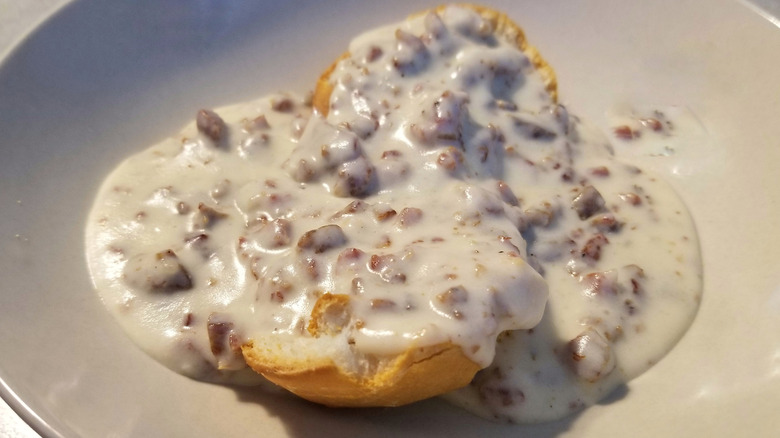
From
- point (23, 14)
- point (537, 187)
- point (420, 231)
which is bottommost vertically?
point (537, 187)

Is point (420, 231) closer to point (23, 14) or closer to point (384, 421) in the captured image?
point (384, 421)

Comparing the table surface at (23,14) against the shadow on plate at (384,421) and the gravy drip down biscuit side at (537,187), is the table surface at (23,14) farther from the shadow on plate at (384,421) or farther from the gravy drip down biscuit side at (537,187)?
the shadow on plate at (384,421)

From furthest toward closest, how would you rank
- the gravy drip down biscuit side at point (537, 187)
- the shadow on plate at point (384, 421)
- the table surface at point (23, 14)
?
the table surface at point (23, 14)
the gravy drip down biscuit side at point (537, 187)
the shadow on plate at point (384, 421)

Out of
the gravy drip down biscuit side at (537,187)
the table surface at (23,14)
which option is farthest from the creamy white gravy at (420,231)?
the table surface at (23,14)

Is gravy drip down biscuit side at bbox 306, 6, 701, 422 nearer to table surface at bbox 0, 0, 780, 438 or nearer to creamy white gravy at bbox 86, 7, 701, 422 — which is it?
creamy white gravy at bbox 86, 7, 701, 422

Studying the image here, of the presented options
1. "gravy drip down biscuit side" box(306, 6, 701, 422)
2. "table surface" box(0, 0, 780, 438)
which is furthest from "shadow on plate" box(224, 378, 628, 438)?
"table surface" box(0, 0, 780, 438)

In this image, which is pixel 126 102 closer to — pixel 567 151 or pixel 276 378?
pixel 276 378

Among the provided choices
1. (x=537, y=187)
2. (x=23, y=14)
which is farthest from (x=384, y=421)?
(x=23, y=14)

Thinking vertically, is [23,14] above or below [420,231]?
above
